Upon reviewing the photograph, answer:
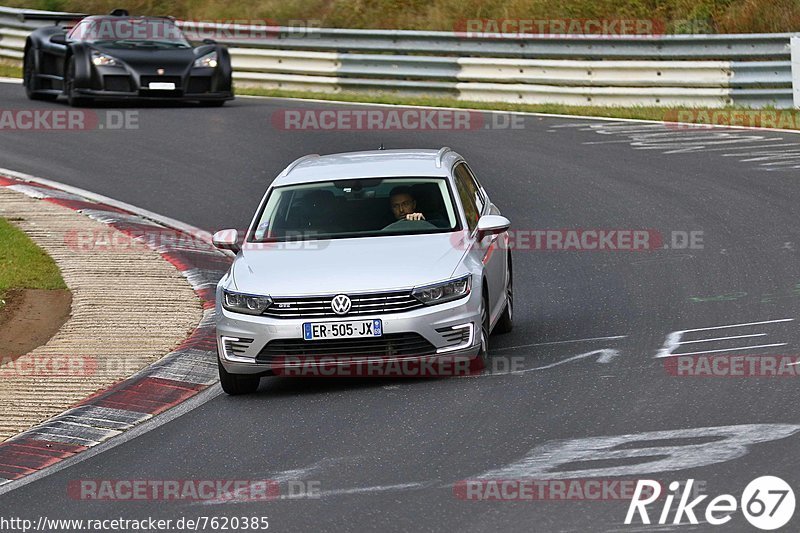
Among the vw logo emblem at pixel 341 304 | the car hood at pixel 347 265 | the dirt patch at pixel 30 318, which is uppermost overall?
the car hood at pixel 347 265

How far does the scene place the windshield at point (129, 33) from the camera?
931 inches

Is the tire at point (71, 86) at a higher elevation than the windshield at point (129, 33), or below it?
below

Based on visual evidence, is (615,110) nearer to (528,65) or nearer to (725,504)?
(528,65)

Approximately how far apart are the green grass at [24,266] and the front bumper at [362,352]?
3571 mm

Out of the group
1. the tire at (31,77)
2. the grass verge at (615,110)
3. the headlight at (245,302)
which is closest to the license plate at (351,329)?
the headlight at (245,302)

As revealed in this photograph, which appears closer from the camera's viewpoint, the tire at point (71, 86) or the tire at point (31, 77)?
the tire at point (71, 86)

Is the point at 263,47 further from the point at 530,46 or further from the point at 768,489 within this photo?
the point at 768,489

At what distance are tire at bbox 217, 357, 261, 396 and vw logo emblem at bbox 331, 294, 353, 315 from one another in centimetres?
79

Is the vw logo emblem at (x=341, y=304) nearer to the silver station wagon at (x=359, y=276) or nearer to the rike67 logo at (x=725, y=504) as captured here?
the silver station wagon at (x=359, y=276)

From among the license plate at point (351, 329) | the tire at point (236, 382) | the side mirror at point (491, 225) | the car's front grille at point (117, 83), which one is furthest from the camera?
the car's front grille at point (117, 83)

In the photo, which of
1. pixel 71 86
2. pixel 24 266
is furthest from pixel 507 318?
pixel 71 86

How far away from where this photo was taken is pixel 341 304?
376 inches

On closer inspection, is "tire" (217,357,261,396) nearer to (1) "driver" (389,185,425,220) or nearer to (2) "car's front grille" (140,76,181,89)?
(1) "driver" (389,185,425,220)

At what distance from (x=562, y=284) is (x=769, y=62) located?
10.3m
